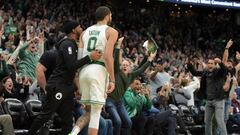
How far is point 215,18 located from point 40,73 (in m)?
22.8

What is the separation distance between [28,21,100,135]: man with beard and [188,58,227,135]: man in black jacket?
386cm

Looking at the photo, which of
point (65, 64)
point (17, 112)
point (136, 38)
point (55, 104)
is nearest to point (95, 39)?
point (65, 64)

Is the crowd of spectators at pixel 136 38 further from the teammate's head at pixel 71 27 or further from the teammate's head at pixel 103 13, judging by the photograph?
the teammate's head at pixel 103 13

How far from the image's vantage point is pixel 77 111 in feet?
30.8

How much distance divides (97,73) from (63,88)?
0.68 meters

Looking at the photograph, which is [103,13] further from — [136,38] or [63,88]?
[136,38]

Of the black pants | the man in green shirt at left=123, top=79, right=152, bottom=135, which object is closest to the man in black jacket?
the man in green shirt at left=123, top=79, right=152, bottom=135

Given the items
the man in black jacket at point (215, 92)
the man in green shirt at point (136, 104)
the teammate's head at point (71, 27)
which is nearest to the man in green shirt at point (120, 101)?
the man in green shirt at point (136, 104)

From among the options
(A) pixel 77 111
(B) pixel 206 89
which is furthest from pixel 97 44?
(B) pixel 206 89

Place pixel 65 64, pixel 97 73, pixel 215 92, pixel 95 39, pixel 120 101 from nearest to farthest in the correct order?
pixel 97 73 → pixel 95 39 → pixel 65 64 → pixel 120 101 → pixel 215 92

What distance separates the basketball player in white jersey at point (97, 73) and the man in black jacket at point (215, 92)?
12.8 feet

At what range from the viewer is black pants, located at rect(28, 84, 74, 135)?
8.12m

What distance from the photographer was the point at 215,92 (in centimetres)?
1124

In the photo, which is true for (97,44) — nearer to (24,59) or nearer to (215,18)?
(24,59)
